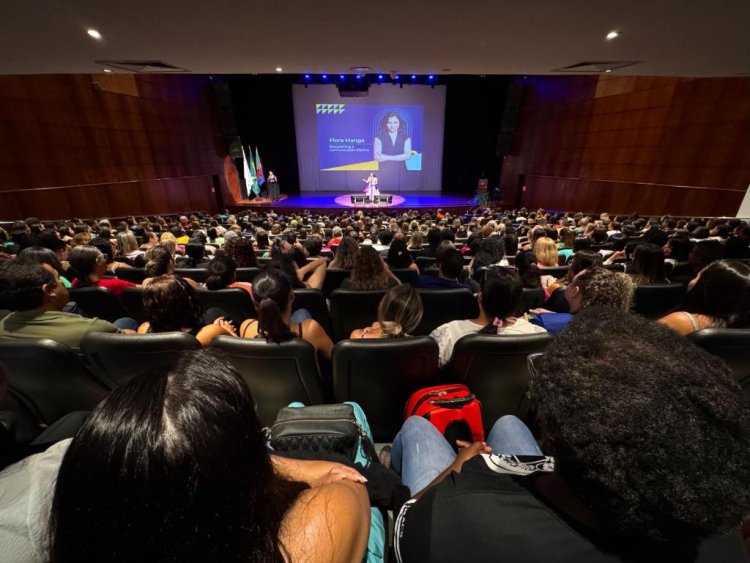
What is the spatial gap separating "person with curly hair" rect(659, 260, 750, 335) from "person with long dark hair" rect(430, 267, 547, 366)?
0.86 meters

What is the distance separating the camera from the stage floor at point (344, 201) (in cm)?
1519

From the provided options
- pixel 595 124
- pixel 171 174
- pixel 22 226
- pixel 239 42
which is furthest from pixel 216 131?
pixel 595 124

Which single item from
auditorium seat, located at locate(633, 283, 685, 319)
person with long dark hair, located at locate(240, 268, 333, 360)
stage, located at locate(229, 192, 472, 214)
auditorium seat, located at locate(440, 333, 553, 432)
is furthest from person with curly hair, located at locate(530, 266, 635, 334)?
stage, located at locate(229, 192, 472, 214)

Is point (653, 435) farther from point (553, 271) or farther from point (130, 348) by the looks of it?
point (553, 271)

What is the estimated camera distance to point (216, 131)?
15.4 metres

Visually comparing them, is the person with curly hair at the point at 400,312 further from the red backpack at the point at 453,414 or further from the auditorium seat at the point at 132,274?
the auditorium seat at the point at 132,274

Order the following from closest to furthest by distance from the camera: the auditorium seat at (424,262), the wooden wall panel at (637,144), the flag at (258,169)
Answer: the auditorium seat at (424,262) → the wooden wall panel at (637,144) → the flag at (258,169)

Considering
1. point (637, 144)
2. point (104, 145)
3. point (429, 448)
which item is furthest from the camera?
point (637, 144)

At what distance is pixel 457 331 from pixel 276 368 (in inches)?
43.8

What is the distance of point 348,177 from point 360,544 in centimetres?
1959

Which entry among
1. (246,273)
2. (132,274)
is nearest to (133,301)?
(132,274)

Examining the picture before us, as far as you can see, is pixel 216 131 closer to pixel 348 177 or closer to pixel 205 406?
pixel 348 177

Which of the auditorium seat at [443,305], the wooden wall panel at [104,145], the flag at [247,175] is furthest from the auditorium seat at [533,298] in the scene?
the flag at [247,175]

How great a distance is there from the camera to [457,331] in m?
2.07
